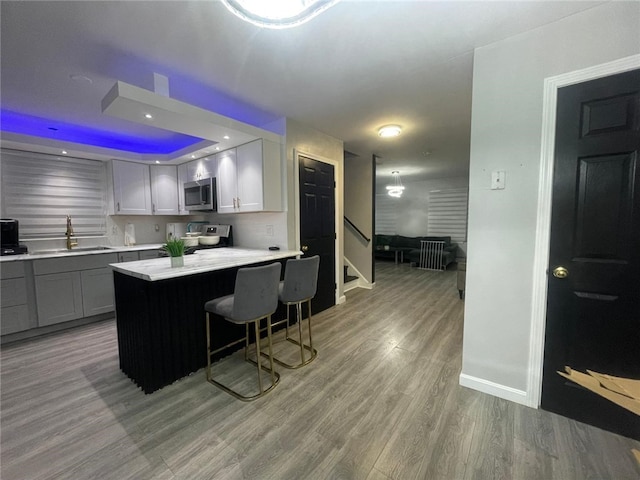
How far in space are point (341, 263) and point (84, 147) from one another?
157 inches

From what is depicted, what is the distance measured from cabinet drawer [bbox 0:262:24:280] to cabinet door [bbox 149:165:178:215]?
174 centimetres

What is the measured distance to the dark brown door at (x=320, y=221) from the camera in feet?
11.4

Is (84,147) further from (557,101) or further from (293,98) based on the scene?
(557,101)

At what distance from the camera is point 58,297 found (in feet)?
10.3

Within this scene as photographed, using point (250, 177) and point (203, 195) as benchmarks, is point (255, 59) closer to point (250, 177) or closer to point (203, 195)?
point (250, 177)

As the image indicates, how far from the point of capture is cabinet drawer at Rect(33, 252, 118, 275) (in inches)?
118

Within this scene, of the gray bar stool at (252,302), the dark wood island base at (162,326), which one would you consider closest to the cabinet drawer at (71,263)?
the dark wood island base at (162,326)

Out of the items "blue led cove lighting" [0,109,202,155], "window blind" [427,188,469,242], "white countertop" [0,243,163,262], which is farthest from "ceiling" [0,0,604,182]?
"window blind" [427,188,469,242]

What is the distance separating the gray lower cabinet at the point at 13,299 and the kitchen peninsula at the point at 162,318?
1.60 metres

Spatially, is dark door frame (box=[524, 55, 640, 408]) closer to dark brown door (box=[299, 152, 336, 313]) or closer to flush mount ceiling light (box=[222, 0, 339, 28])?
flush mount ceiling light (box=[222, 0, 339, 28])

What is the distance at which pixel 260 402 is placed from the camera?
6.26ft

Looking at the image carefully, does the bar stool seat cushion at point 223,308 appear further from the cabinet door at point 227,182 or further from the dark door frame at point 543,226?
the dark door frame at point 543,226

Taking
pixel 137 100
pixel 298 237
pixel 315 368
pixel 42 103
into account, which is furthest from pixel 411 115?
pixel 42 103

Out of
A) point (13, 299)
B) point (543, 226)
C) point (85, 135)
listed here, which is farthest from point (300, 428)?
point (85, 135)
